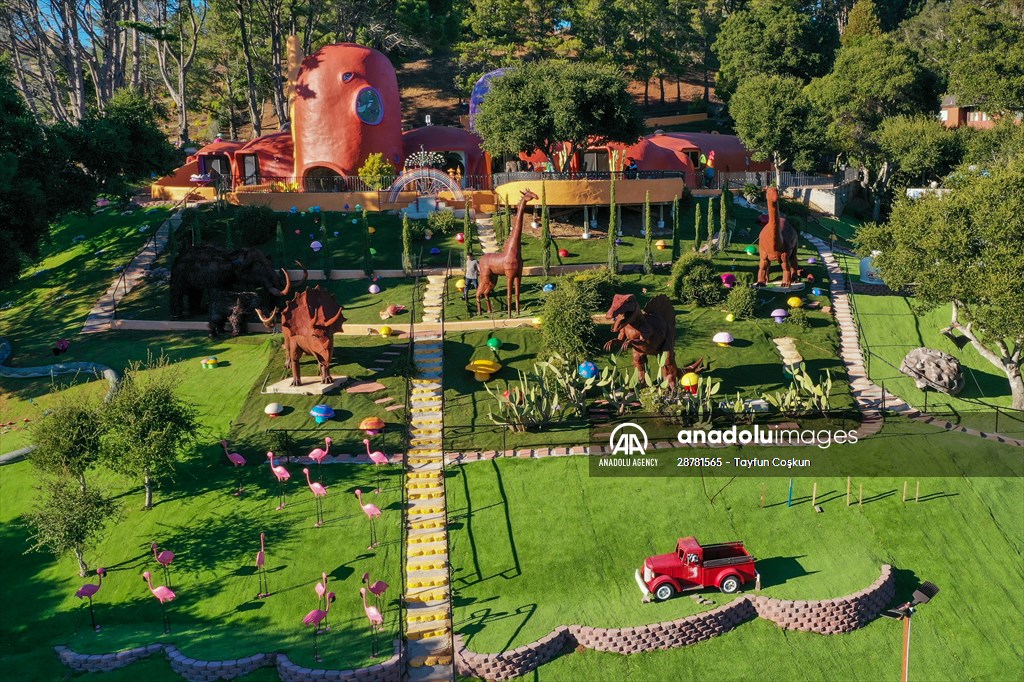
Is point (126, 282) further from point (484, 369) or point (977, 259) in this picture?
point (977, 259)

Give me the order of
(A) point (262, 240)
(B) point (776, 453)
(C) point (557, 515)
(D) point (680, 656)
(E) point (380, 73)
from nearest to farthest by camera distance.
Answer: (D) point (680, 656)
(C) point (557, 515)
(B) point (776, 453)
(A) point (262, 240)
(E) point (380, 73)

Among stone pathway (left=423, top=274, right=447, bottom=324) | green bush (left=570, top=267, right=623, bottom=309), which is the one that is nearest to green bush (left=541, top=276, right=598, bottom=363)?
green bush (left=570, top=267, right=623, bottom=309)

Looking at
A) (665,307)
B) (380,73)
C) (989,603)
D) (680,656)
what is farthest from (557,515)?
(380,73)

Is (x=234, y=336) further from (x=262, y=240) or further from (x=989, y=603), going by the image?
(x=989, y=603)

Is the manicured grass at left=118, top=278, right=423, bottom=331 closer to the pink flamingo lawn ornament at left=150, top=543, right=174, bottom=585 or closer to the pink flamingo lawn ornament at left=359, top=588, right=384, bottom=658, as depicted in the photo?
the pink flamingo lawn ornament at left=150, top=543, right=174, bottom=585

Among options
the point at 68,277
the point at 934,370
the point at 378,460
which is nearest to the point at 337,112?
the point at 68,277

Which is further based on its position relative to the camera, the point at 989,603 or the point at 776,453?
the point at 776,453
